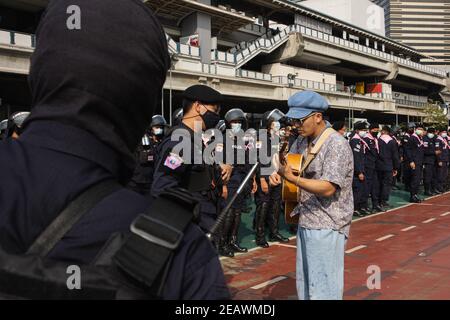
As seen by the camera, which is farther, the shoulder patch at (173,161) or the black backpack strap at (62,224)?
the shoulder patch at (173,161)

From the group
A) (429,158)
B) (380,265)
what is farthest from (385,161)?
(380,265)

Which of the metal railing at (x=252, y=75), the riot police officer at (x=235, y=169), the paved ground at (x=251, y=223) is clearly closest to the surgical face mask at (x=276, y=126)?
the riot police officer at (x=235, y=169)

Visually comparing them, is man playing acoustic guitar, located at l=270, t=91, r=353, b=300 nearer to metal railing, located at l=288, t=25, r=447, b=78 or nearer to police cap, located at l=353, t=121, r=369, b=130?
police cap, located at l=353, t=121, r=369, b=130

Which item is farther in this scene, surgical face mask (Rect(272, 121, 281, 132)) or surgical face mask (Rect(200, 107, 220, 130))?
surgical face mask (Rect(272, 121, 281, 132))

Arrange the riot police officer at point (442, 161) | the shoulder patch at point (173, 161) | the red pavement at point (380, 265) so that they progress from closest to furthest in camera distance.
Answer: the shoulder patch at point (173, 161) < the red pavement at point (380, 265) < the riot police officer at point (442, 161)

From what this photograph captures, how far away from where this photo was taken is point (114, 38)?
0.98 metres

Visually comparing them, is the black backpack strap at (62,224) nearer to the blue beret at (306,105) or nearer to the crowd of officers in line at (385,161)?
the blue beret at (306,105)

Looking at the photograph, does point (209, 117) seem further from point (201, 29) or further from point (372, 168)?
point (201, 29)

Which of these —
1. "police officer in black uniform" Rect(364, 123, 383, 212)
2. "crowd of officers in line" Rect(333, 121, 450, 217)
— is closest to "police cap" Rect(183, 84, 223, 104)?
"crowd of officers in line" Rect(333, 121, 450, 217)

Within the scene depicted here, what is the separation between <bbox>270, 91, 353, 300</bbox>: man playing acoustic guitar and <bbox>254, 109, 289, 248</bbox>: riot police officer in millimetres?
3792

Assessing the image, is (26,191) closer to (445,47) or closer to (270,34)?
(270,34)

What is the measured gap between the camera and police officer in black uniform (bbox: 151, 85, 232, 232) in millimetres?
3102

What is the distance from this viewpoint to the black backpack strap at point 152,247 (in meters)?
0.81

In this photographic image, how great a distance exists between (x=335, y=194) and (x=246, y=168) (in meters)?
4.33
